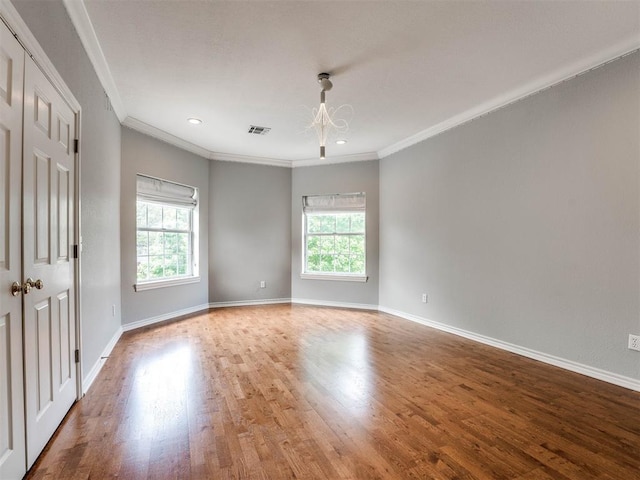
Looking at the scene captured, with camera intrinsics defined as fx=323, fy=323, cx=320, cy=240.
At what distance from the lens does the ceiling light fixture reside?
290 centimetres

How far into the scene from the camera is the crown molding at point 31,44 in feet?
4.43

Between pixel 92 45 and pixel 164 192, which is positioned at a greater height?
pixel 92 45

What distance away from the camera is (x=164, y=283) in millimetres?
4512

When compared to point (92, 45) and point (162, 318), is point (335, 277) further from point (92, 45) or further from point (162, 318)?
point (92, 45)

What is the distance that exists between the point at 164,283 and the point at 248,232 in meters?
1.62

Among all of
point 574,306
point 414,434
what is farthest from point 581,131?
point 414,434

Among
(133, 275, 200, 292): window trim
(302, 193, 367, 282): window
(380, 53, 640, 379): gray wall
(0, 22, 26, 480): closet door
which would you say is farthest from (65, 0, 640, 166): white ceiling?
(133, 275, 200, 292): window trim

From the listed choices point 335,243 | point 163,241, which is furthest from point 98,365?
point 335,243

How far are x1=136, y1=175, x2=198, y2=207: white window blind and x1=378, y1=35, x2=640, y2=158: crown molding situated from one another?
343cm

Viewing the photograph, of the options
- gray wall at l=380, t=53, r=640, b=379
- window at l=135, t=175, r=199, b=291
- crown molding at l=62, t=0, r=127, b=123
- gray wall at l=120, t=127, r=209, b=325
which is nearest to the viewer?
crown molding at l=62, t=0, r=127, b=123

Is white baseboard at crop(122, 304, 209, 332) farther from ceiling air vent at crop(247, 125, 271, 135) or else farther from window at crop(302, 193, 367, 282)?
ceiling air vent at crop(247, 125, 271, 135)

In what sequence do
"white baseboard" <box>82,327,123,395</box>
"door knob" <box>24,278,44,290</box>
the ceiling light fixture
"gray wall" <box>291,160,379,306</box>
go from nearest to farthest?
"door knob" <box>24,278,44,290</box>
"white baseboard" <box>82,327,123,395</box>
the ceiling light fixture
"gray wall" <box>291,160,379,306</box>

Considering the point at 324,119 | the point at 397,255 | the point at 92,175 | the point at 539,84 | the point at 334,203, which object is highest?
the point at 539,84

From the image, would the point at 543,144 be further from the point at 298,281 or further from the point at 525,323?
the point at 298,281
